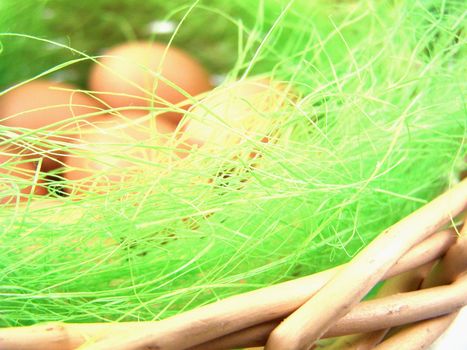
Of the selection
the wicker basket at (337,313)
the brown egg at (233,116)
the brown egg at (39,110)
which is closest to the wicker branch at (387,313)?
the wicker basket at (337,313)

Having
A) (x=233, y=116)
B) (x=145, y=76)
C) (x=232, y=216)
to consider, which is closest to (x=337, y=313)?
(x=232, y=216)

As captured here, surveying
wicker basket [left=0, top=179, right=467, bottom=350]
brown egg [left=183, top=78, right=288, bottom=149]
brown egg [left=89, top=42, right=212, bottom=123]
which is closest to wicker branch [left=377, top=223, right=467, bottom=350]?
wicker basket [left=0, top=179, right=467, bottom=350]

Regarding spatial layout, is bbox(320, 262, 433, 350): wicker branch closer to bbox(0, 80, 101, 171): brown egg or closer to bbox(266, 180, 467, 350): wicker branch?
bbox(266, 180, 467, 350): wicker branch

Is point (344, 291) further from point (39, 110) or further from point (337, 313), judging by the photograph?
point (39, 110)

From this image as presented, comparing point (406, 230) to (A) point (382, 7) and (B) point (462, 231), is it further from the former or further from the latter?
(A) point (382, 7)

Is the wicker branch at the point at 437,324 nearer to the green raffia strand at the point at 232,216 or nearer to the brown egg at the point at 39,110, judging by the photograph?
the green raffia strand at the point at 232,216
